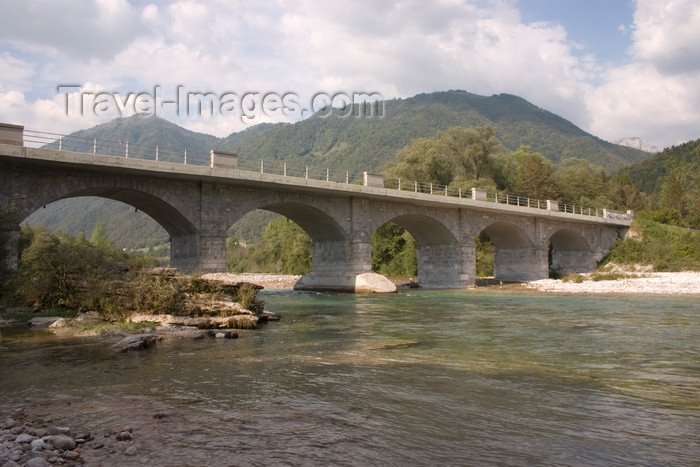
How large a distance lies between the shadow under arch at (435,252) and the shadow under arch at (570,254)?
626 inches

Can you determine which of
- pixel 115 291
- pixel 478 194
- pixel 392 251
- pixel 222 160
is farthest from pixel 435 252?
pixel 115 291

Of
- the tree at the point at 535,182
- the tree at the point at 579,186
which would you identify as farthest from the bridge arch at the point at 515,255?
the tree at the point at 579,186

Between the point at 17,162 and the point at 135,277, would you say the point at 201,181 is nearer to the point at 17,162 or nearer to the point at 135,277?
the point at 17,162

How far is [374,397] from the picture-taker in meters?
6.94

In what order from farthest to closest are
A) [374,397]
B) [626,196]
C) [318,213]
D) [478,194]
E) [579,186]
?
[626,196], [579,186], [478,194], [318,213], [374,397]

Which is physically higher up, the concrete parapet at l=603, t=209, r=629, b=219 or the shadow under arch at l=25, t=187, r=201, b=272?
the concrete parapet at l=603, t=209, r=629, b=219

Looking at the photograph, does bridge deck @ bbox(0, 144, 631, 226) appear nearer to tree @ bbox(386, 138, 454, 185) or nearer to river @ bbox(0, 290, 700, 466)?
river @ bbox(0, 290, 700, 466)

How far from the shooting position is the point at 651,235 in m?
51.8

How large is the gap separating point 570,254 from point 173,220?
140 ft

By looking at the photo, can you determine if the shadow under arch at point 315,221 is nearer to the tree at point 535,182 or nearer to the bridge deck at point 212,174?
the bridge deck at point 212,174

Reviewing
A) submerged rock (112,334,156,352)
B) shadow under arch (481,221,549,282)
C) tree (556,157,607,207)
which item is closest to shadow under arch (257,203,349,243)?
shadow under arch (481,221,549,282)

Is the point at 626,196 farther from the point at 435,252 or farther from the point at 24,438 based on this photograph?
the point at 24,438

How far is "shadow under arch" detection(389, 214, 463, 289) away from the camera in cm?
3803

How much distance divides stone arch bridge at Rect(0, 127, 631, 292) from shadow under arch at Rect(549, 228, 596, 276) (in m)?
0.15
